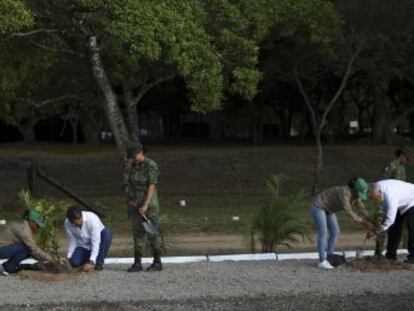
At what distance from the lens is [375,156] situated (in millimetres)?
33062

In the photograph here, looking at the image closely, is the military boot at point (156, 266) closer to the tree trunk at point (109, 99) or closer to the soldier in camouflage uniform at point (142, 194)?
the soldier in camouflage uniform at point (142, 194)

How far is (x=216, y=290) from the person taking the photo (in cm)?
936

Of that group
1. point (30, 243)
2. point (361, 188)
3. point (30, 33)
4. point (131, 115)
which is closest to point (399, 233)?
point (361, 188)

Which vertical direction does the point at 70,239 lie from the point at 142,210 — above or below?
below

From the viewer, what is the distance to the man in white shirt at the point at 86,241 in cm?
1024

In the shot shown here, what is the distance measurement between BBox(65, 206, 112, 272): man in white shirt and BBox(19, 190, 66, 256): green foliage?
536mm

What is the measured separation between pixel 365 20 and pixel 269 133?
49253mm

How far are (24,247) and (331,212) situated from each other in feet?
13.3

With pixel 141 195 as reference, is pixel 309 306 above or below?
below

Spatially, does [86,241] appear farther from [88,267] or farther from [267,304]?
[267,304]

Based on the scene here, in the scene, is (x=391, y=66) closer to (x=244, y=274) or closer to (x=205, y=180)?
(x=205, y=180)

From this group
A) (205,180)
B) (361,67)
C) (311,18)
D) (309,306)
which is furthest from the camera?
(205,180)

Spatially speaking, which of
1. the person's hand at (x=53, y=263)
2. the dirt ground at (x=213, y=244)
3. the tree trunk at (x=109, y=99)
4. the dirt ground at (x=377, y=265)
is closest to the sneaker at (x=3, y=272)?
the person's hand at (x=53, y=263)

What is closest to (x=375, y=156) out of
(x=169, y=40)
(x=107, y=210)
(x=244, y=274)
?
(x=107, y=210)
